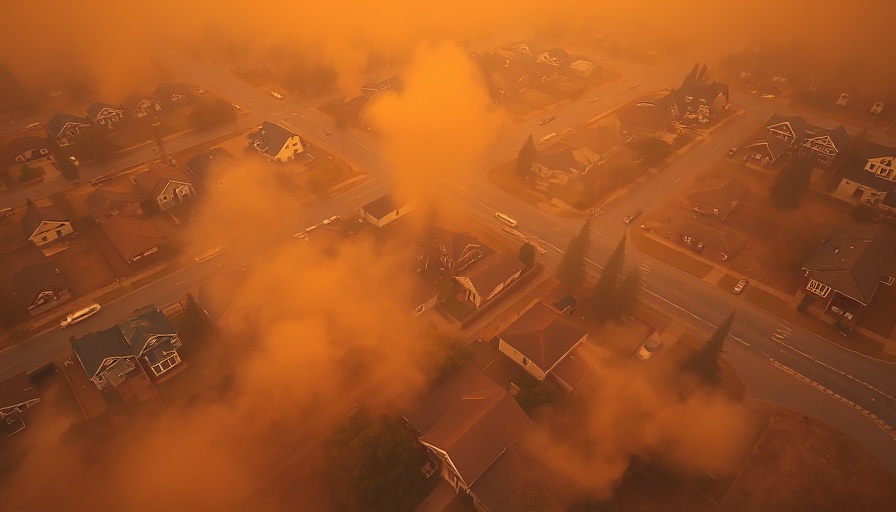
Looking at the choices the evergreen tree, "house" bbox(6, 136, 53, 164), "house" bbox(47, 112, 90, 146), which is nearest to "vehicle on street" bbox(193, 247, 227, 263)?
"house" bbox(6, 136, 53, 164)

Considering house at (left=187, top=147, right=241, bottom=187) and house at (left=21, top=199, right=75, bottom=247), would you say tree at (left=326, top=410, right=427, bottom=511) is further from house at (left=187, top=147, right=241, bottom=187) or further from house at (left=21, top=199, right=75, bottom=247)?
house at (left=21, top=199, right=75, bottom=247)

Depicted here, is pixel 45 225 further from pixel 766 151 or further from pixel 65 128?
pixel 766 151

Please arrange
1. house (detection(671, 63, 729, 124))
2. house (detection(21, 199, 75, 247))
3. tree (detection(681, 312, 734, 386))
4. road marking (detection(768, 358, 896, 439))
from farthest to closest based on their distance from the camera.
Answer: house (detection(671, 63, 729, 124))
house (detection(21, 199, 75, 247))
road marking (detection(768, 358, 896, 439))
tree (detection(681, 312, 734, 386))

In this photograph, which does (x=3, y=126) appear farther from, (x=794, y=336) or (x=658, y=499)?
(x=794, y=336)

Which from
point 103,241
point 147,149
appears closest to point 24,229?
point 103,241

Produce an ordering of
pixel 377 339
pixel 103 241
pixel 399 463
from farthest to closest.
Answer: pixel 103 241
pixel 377 339
pixel 399 463

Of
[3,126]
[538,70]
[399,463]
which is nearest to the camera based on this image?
[399,463]
